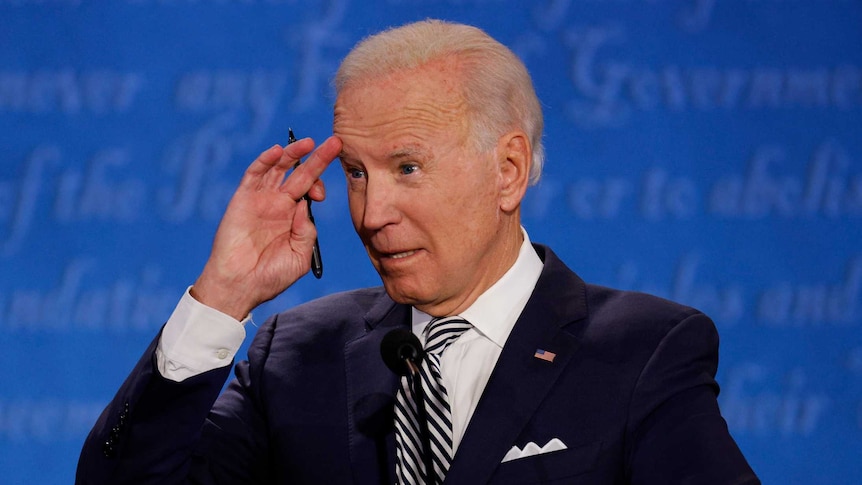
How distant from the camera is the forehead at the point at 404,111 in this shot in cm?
188

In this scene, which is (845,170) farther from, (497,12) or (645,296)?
(645,296)

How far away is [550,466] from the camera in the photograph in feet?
5.94

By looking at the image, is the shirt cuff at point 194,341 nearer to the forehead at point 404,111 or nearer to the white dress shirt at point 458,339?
the white dress shirt at point 458,339

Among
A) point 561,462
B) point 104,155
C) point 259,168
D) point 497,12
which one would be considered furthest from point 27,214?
point 561,462

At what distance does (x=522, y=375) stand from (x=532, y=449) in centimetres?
14

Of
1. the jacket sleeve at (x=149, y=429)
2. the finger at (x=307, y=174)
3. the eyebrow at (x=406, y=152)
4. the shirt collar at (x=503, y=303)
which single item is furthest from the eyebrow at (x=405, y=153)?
the jacket sleeve at (x=149, y=429)

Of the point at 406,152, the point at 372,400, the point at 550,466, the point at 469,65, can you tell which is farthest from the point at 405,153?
the point at 550,466

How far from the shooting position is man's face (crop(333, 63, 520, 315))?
1891 mm

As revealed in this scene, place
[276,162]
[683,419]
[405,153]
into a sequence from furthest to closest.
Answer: [276,162] → [405,153] → [683,419]

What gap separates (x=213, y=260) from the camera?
1.94 metres

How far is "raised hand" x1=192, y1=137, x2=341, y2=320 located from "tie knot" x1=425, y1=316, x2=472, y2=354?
25 cm

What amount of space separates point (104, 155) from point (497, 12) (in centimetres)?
124

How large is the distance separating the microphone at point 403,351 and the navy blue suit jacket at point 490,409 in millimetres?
231

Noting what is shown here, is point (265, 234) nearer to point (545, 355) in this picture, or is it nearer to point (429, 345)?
point (429, 345)
